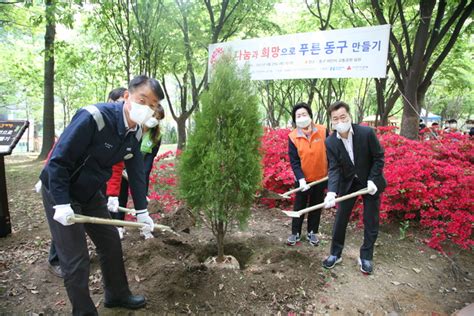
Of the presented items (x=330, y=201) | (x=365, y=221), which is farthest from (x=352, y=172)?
(x=365, y=221)

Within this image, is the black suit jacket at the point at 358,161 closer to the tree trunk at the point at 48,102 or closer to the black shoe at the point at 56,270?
the black shoe at the point at 56,270

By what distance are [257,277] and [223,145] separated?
1465 mm

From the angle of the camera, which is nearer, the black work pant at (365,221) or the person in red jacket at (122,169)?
the black work pant at (365,221)

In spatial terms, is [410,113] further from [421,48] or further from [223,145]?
[223,145]

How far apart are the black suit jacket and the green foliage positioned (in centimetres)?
96

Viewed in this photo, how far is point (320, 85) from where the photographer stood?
56.4 ft

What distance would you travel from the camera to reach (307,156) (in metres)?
4.21

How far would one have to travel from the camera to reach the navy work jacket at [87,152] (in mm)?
2225

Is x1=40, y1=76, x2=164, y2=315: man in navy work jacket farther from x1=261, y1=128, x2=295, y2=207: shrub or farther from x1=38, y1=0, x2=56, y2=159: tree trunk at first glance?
x1=38, y1=0, x2=56, y2=159: tree trunk

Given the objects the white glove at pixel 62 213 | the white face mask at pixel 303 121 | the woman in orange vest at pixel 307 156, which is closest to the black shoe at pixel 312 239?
the woman in orange vest at pixel 307 156

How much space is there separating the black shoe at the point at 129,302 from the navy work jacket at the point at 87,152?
39.1 inches

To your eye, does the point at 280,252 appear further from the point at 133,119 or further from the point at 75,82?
the point at 75,82

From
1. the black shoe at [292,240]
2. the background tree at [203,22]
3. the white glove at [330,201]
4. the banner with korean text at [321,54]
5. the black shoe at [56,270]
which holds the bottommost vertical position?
the black shoe at [56,270]

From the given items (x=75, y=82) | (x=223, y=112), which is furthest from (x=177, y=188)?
(x=75, y=82)
